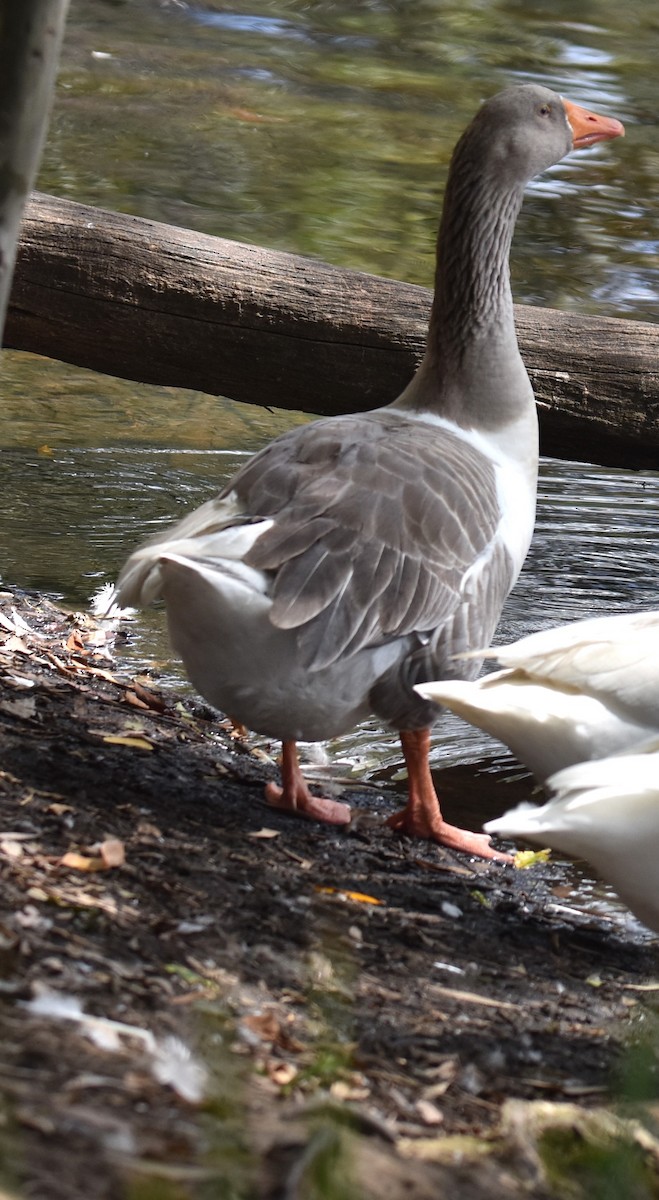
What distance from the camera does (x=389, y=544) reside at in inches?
132

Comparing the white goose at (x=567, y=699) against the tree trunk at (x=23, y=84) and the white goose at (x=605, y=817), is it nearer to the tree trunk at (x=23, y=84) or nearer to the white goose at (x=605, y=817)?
the white goose at (x=605, y=817)

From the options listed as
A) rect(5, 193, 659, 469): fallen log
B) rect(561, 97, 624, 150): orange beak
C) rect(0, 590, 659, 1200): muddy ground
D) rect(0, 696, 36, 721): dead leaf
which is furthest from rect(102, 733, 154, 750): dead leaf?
rect(561, 97, 624, 150): orange beak

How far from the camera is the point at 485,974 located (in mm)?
2809

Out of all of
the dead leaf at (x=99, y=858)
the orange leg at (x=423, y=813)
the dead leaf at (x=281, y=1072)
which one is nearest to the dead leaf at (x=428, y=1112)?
the dead leaf at (x=281, y=1072)

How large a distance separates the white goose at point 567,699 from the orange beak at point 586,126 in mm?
2141

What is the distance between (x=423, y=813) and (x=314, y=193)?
8.22m

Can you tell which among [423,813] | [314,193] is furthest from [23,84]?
[314,193]

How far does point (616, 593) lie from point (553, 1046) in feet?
11.0

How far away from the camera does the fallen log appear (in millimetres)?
5094

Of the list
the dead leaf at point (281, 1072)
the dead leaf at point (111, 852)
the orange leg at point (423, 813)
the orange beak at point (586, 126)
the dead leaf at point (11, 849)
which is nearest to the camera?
the dead leaf at point (281, 1072)

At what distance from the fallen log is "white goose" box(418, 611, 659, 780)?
2.17 meters

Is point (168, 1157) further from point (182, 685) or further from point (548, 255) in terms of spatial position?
point (548, 255)

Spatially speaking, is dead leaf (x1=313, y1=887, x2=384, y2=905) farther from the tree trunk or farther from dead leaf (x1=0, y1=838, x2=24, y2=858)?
the tree trunk

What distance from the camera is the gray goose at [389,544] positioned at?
3.13 meters
